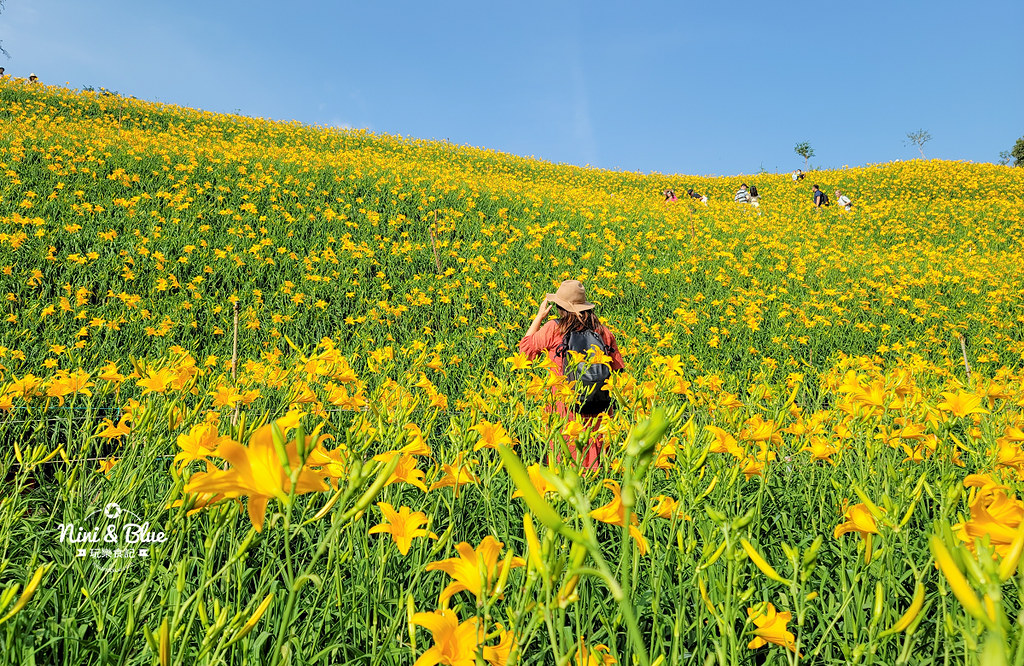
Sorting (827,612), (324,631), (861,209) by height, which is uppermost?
(861,209)

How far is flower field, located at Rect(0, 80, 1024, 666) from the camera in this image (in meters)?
0.75

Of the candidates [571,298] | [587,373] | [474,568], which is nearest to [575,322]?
[571,298]

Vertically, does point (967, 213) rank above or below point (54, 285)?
above

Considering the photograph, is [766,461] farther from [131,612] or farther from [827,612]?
[131,612]

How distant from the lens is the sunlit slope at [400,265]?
4750 millimetres

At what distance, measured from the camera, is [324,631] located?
4.21ft

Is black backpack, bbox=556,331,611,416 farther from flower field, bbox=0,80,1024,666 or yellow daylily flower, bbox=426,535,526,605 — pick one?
yellow daylily flower, bbox=426,535,526,605

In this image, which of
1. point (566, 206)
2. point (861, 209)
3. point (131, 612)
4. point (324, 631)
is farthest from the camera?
point (861, 209)

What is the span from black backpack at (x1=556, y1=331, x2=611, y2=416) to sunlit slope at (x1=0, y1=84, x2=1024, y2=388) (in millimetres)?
1625

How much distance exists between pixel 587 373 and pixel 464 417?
1007 millimetres

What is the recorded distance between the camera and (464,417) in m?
1.69

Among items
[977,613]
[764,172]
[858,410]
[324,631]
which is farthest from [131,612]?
[764,172]

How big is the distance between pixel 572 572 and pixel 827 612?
4.04 ft

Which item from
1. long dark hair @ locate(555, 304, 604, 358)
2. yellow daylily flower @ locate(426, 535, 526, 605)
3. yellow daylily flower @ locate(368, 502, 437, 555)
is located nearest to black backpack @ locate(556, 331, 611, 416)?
long dark hair @ locate(555, 304, 604, 358)
